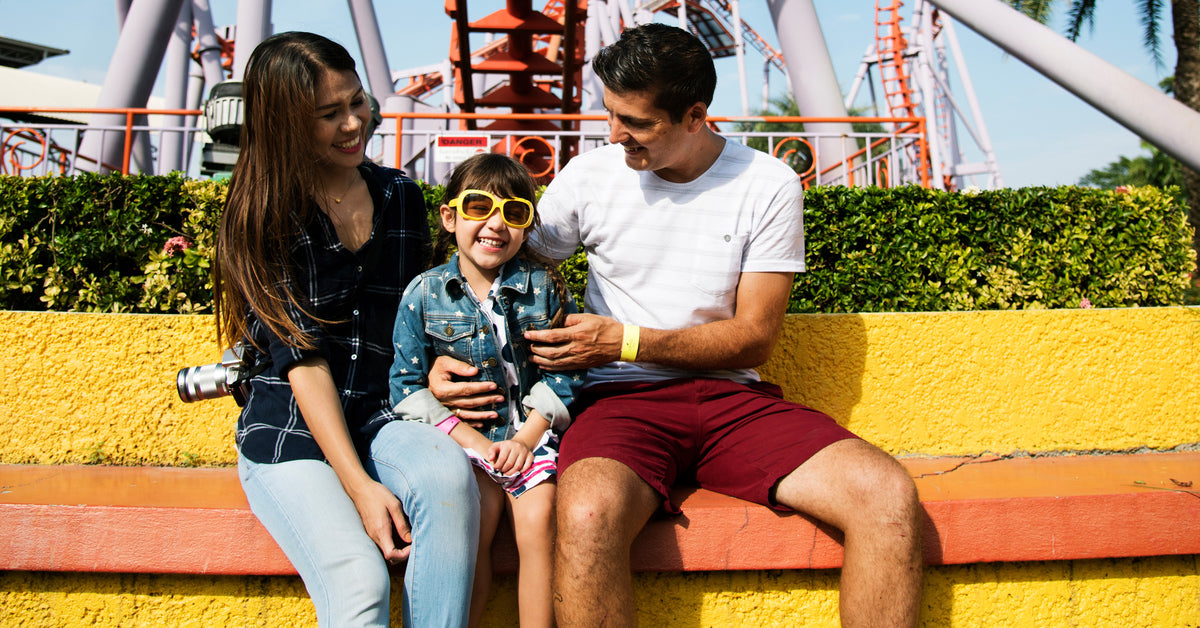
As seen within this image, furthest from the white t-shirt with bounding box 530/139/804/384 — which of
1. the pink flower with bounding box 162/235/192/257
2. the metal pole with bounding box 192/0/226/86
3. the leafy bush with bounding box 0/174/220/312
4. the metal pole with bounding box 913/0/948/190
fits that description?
the metal pole with bounding box 192/0/226/86

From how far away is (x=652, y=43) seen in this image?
2.13 meters

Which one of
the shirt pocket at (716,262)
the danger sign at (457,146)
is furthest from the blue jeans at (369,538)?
the danger sign at (457,146)

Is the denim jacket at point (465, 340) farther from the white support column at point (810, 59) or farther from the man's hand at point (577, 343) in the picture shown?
the white support column at point (810, 59)

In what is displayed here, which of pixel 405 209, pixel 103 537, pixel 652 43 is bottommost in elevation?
pixel 103 537

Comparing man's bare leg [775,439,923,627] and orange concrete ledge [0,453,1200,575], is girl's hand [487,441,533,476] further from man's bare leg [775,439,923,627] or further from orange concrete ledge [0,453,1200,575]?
man's bare leg [775,439,923,627]

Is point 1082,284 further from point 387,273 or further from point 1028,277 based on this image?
point 387,273

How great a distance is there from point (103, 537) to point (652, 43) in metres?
2.12

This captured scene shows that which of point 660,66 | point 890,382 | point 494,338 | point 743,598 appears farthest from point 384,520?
point 890,382

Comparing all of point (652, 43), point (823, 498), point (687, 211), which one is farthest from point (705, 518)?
point (652, 43)

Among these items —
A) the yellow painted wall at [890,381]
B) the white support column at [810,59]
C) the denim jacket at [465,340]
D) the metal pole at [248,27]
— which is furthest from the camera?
the metal pole at [248,27]

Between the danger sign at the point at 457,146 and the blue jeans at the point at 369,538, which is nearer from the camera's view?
the blue jeans at the point at 369,538

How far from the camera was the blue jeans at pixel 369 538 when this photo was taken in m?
1.62

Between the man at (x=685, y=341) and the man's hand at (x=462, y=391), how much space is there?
7.0 inches

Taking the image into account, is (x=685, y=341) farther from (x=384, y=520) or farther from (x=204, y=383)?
(x=204, y=383)
